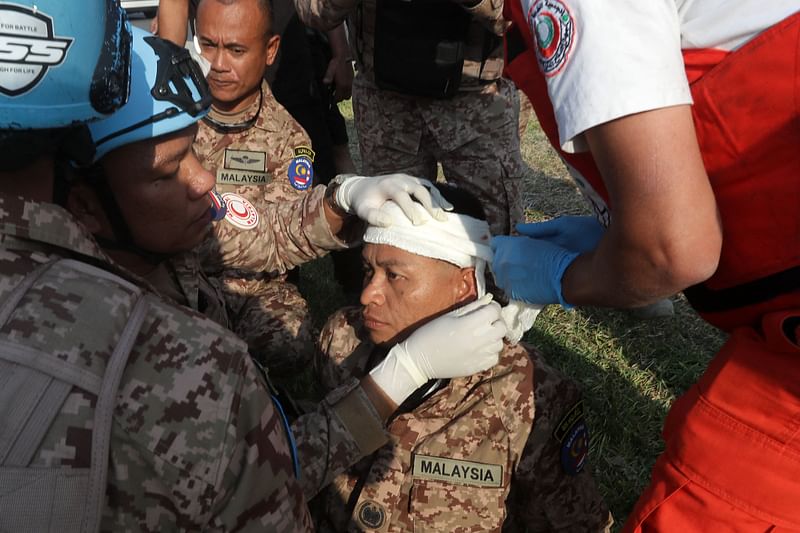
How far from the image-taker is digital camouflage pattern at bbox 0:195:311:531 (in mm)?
1112

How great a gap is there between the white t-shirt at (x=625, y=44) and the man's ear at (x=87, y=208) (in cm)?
125

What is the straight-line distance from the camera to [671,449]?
167 cm

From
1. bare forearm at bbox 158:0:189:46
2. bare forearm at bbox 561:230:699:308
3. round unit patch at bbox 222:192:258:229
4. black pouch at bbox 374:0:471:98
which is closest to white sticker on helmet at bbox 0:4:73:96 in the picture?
bare forearm at bbox 561:230:699:308

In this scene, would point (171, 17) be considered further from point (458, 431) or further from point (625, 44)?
point (625, 44)

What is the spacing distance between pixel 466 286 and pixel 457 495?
807 mm

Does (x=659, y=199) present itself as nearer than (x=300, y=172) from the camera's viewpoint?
Yes

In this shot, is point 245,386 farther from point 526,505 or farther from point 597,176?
point 526,505

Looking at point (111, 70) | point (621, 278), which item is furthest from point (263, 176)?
point (621, 278)

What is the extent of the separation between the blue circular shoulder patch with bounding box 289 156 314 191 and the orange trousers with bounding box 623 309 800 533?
10.3ft

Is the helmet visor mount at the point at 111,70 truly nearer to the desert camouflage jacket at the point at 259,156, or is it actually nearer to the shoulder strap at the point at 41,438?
the shoulder strap at the point at 41,438

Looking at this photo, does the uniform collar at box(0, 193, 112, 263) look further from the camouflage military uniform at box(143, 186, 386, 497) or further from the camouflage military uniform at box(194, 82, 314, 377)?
the camouflage military uniform at box(194, 82, 314, 377)

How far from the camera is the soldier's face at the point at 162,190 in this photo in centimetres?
181

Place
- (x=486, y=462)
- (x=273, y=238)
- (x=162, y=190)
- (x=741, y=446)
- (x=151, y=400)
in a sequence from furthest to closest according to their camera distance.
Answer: (x=273, y=238)
(x=486, y=462)
(x=162, y=190)
(x=741, y=446)
(x=151, y=400)

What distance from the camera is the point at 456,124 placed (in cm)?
379
